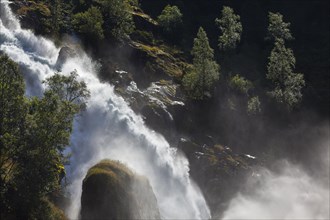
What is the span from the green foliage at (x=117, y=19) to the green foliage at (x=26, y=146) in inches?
2383

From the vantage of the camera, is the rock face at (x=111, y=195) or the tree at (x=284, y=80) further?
the tree at (x=284, y=80)

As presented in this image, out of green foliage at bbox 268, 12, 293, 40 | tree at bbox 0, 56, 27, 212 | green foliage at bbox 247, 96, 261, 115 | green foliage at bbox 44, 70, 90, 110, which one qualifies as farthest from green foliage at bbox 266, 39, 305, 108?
tree at bbox 0, 56, 27, 212

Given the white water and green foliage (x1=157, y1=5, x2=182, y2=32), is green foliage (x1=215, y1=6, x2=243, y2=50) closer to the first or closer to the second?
green foliage (x1=157, y1=5, x2=182, y2=32)

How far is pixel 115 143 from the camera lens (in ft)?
253

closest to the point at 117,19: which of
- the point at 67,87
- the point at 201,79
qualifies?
the point at 201,79

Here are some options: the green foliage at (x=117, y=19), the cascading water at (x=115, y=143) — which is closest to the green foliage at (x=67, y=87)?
the cascading water at (x=115, y=143)

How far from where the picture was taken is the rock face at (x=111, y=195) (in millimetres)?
54812

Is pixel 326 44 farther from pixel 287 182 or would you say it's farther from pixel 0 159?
pixel 0 159

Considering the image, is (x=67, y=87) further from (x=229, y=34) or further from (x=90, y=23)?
(x=229, y=34)

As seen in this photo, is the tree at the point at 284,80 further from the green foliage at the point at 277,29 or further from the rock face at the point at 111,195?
the rock face at the point at 111,195

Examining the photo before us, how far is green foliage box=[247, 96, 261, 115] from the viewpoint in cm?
10306

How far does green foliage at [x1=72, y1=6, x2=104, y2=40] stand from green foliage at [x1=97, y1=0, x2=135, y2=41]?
3.80 metres

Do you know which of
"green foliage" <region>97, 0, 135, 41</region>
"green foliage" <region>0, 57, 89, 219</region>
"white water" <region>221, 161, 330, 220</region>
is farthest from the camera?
"green foliage" <region>97, 0, 135, 41</region>

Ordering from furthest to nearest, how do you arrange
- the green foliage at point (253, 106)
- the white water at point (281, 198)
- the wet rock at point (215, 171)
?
the green foliage at point (253, 106) < the white water at point (281, 198) < the wet rock at point (215, 171)
